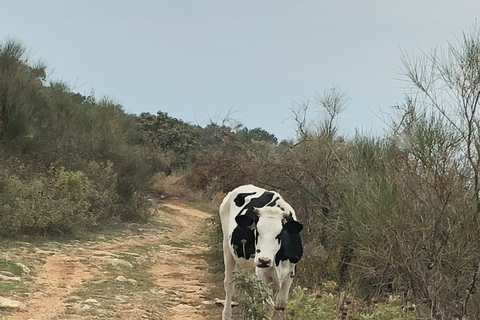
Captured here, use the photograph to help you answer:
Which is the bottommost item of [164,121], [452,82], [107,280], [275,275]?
[107,280]

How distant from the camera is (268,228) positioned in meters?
5.70

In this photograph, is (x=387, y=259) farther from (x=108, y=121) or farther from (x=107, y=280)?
(x=108, y=121)

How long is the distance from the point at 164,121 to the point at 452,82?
31.9 metres

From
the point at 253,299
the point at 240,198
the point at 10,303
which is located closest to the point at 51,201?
the point at 10,303

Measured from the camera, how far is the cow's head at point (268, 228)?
5.47 meters

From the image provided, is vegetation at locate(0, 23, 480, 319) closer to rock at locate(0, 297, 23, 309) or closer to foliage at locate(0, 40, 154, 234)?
foliage at locate(0, 40, 154, 234)

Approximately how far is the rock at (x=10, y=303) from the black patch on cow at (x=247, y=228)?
269cm

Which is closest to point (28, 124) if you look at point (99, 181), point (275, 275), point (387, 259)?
point (99, 181)

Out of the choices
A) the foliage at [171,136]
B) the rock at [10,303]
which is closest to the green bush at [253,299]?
the rock at [10,303]

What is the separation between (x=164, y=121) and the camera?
36.5 metres

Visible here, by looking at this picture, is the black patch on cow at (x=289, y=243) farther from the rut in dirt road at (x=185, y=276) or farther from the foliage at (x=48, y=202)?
the foliage at (x=48, y=202)

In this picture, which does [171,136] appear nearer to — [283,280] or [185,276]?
[185,276]

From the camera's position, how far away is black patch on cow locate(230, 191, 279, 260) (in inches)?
236

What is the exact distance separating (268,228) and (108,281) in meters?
3.87
